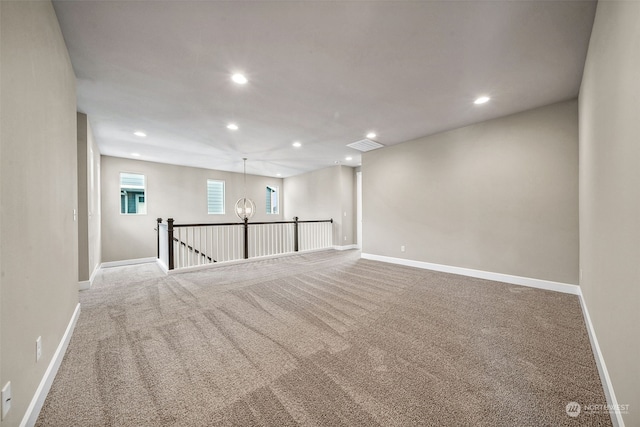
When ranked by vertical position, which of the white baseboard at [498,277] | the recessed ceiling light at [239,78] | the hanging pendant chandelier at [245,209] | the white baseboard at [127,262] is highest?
the recessed ceiling light at [239,78]

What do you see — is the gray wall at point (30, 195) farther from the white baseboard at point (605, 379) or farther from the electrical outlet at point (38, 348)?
the white baseboard at point (605, 379)

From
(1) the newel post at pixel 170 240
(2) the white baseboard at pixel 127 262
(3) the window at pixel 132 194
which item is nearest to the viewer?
(1) the newel post at pixel 170 240

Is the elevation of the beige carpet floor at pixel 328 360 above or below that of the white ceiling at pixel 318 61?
below

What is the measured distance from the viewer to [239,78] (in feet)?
8.56

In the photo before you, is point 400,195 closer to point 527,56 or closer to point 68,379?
point 527,56

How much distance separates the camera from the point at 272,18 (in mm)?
1826

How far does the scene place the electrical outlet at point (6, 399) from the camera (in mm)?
1018

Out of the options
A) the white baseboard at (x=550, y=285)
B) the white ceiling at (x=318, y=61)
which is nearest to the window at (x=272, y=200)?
the white baseboard at (x=550, y=285)

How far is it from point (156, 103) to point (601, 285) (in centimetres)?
510

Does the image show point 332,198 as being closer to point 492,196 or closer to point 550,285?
point 492,196

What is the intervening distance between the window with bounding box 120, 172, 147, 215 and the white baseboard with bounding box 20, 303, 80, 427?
500 centimetres

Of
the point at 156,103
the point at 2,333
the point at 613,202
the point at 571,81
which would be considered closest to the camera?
the point at 2,333

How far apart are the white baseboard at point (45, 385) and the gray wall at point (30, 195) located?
45mm

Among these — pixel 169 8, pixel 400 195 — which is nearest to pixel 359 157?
pixel 400 195
